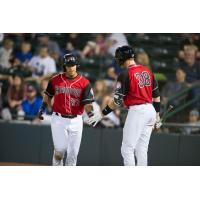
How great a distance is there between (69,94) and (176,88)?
3025mm

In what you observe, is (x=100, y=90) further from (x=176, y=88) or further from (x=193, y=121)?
(x=193, y=121)

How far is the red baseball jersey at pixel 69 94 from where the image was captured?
275 inches

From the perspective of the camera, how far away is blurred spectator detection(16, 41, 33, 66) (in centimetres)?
1020

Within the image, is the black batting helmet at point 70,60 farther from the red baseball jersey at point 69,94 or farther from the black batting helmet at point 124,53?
the black batting helmet at point 124,53

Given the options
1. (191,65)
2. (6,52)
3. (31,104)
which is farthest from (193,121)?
(6,52)

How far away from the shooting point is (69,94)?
6984mm

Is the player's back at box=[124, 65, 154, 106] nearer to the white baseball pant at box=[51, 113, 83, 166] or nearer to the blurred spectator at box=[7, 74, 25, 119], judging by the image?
the white baseball pant at box=[51, 113, 83, 166]

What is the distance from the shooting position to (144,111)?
6.70m

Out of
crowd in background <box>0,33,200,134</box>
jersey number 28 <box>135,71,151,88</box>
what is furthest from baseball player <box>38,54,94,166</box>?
crowd in background <box>0,33,200,134</box>

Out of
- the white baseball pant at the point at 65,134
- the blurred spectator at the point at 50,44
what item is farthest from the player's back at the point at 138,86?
the blurred spectator at the point at 50,44
